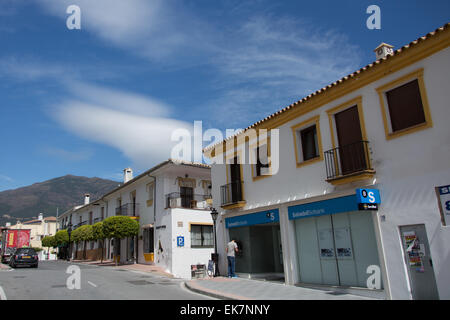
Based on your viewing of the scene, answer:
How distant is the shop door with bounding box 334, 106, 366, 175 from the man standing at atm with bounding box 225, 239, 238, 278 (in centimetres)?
637

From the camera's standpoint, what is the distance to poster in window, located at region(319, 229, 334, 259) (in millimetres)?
11211

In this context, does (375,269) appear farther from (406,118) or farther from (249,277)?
(249,277)

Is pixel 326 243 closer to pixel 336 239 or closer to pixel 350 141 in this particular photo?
pixel 336 239

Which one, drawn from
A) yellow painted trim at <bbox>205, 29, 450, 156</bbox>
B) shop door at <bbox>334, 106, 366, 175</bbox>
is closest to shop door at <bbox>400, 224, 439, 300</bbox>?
shop door at <bbox>334, 106, 366, 175</bbox>

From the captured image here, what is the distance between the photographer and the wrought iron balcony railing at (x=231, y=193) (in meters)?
15.4

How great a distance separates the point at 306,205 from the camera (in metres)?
11.8

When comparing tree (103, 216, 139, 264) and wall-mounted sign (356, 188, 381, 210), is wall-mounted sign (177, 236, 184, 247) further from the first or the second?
wall-mounted sign (356, 188, 381, 210)

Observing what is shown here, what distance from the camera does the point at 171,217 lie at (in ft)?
72.4

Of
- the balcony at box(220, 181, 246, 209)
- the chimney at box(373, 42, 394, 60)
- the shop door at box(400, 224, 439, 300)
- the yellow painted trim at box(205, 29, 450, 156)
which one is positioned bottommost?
the shop door at box(400, 224, 439, 300)

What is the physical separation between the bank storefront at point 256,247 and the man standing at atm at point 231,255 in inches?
14.9

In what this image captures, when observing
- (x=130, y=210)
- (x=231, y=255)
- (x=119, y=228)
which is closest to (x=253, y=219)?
(x=231, y=255)

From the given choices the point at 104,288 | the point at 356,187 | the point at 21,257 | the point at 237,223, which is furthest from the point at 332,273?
the point at 21,257

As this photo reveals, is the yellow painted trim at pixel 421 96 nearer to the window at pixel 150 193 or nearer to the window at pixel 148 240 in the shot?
the window at pixel 148 240
